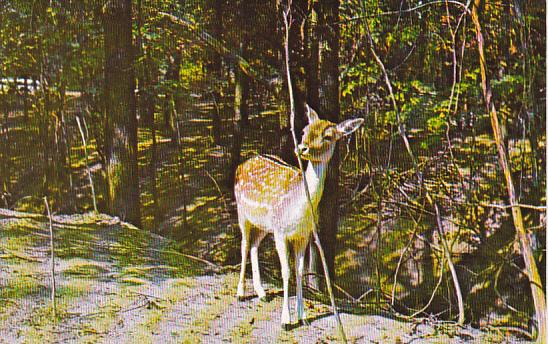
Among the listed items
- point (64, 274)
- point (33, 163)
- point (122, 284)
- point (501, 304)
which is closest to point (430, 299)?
point (501, 304)

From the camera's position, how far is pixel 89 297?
1.78m

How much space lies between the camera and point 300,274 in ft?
5.65

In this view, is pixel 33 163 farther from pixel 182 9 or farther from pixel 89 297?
pixel 182 9

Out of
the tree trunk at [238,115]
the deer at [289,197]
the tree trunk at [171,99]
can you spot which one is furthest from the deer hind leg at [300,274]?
the tree trunk at [171,99]

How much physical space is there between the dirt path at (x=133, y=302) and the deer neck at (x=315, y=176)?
10.9 inches

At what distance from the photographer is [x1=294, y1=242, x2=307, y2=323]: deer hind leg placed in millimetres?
1723

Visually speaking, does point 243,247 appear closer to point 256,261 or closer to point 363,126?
point 256,261

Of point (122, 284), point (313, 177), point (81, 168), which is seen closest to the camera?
point (313, 177)

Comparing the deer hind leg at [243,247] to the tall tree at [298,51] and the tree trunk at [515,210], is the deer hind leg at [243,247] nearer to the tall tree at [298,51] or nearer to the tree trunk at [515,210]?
the tall tree at [298,51]

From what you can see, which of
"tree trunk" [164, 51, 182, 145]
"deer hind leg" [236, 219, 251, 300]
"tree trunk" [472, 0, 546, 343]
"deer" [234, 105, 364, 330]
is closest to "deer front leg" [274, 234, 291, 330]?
"deer" [234, 105, 364, 330]

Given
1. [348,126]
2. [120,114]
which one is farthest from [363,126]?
[120,114]

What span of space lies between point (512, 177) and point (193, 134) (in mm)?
816

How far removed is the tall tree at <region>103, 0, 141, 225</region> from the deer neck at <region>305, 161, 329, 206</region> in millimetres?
498

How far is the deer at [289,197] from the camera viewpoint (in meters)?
1.69
